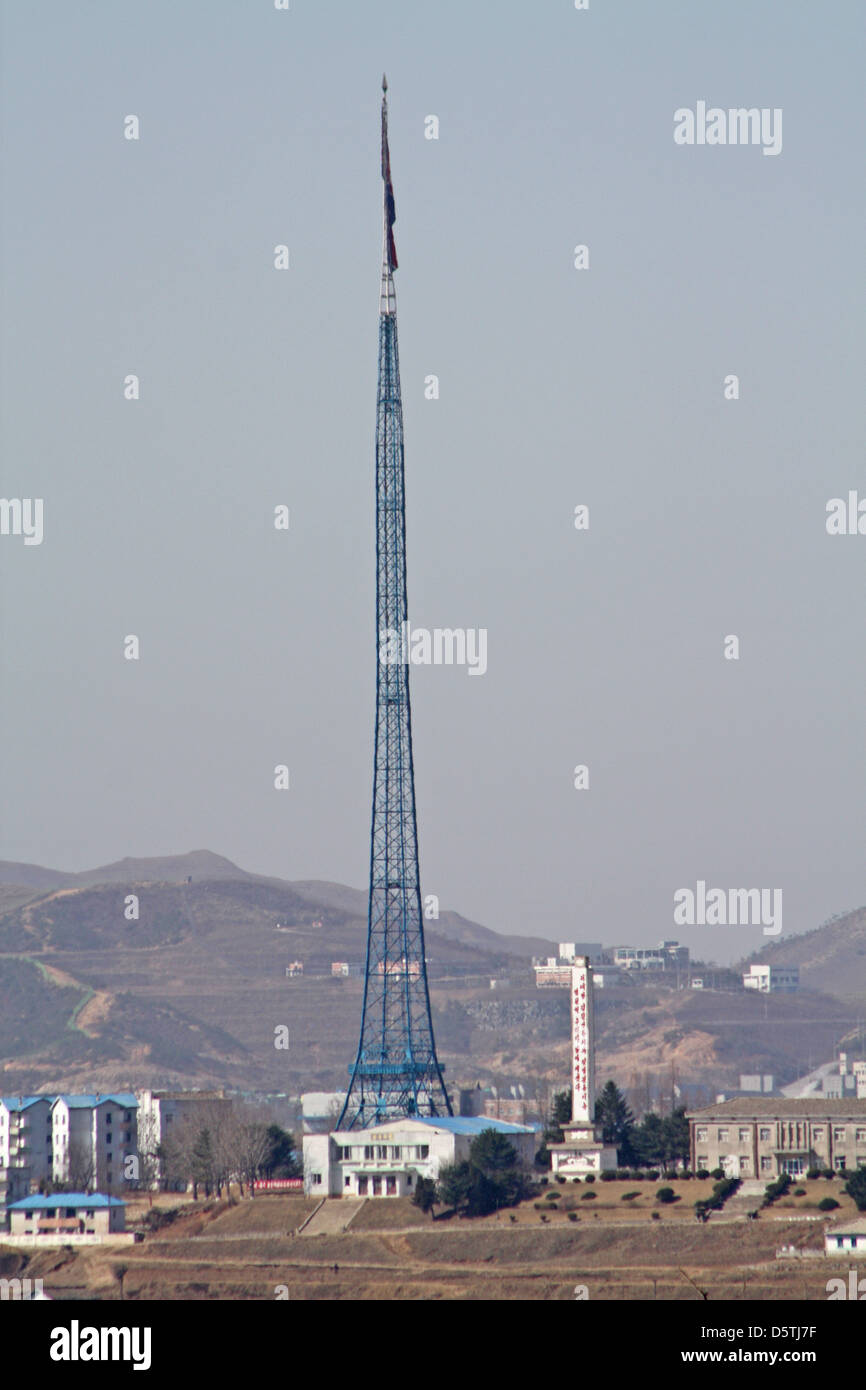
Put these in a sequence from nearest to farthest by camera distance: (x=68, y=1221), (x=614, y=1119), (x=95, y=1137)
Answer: (x=68, y=1221) → (x=614, y=1119) → (x=95, y=1137)

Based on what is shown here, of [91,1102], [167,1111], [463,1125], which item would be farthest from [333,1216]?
[167,1111]

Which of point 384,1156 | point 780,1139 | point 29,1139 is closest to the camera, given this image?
point 780,1139

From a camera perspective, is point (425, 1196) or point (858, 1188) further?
point (425, 1196)

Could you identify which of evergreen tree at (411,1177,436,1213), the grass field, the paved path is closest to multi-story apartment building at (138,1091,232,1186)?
the paved path

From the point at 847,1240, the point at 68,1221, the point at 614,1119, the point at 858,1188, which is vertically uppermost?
the point at 614,1119

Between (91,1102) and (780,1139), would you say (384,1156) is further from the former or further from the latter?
(91,1102)

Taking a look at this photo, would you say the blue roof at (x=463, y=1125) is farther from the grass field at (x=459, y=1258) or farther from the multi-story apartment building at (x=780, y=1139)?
the multi-story apartment building at (x=780, y=1139)
